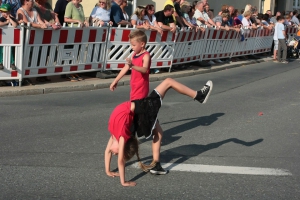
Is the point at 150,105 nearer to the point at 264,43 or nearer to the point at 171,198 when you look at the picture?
the point at 171,198

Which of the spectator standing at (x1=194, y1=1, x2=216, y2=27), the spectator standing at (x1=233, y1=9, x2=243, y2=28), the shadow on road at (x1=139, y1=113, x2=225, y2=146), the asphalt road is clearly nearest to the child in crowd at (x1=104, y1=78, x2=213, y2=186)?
the asphalt road

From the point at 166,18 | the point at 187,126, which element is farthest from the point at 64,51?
the point at 187,126

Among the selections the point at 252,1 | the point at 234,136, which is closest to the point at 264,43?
the point at 252,1

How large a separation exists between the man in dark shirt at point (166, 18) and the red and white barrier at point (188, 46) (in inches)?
28.4

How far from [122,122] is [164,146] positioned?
1888 mm

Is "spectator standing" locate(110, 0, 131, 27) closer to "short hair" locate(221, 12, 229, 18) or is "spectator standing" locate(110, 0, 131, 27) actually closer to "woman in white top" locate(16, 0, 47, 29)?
"woman in white top" locate(16, 0, 47, 29)

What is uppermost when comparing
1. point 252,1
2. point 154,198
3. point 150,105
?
point 252,1

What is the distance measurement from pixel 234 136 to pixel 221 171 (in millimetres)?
1932

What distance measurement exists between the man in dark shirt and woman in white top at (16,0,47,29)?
4290 millimetres

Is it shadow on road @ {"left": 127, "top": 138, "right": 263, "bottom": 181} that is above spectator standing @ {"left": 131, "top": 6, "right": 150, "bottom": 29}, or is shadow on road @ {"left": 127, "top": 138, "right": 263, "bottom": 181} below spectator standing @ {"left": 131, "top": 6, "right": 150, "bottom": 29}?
below

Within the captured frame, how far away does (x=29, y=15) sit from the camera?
1217 centimetres

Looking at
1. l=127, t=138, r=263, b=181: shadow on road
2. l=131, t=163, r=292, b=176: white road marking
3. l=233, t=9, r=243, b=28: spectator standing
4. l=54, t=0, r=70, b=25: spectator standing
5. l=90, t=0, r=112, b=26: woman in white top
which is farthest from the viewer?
l=233, t=9, r=243, b=28: spectator standing

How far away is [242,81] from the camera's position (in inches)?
608

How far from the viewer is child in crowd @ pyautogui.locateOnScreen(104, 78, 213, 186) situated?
5.96 meters
